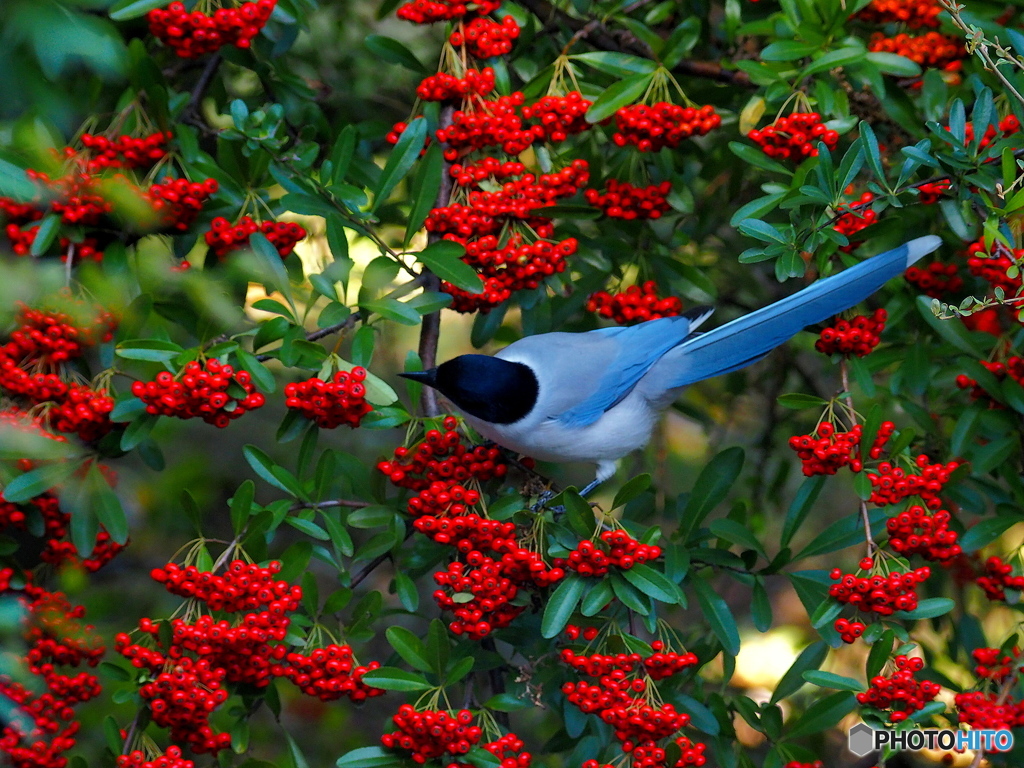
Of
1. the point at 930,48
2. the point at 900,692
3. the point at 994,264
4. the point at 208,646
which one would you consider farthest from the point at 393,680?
the point at 930,48

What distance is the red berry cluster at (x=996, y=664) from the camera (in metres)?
2.20

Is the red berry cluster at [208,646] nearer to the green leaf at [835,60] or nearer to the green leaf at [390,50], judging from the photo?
the green leaf at [390,50]

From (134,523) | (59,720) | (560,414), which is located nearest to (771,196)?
(560,414)

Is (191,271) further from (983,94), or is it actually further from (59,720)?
(983,94)

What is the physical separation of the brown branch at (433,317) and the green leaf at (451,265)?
10cm

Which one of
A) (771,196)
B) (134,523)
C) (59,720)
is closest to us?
(771,196)

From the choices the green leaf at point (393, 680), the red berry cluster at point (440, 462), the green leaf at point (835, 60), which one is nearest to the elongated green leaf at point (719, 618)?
the red berry cluster at point (440, 462)

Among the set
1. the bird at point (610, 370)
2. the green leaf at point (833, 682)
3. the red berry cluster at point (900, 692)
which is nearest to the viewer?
the red berry cluster at point (900, 692)

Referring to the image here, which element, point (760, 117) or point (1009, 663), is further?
point (760, 117)

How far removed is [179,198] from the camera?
2240mm

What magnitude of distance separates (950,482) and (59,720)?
A: 2.25 m

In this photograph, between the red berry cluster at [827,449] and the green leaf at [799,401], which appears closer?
the red berry cluster at [827,449]

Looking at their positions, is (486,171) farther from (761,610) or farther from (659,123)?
(761,610)

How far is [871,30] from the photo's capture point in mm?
2734
